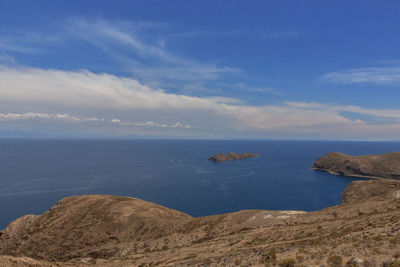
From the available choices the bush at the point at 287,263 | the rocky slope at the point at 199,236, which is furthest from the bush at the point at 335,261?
the bush at the point at 287,263

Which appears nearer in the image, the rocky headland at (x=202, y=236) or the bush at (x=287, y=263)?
the bush at (x=287, y=263)

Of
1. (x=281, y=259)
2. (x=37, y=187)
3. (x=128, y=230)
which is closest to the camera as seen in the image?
(x=281, y=259)

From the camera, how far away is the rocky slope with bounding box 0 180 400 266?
21969 mm

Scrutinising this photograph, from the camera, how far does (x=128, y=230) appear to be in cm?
5831

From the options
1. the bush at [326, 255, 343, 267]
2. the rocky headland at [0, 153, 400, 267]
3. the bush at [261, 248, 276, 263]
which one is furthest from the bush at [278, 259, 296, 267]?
the bush at [326, 255, 343, 267]

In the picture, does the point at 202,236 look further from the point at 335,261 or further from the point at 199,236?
the point at 335,261

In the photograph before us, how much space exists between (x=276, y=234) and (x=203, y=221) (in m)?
21.5

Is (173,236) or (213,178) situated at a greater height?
(173,236)

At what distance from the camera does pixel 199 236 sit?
4672 centimetres

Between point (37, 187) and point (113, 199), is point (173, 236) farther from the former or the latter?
point (37, 187)

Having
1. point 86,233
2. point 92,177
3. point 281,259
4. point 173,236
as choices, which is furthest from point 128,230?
point 92,177

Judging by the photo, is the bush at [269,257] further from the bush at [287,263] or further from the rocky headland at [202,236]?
the bush at [287,263]

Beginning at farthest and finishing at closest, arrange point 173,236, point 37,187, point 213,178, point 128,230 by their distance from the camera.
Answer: point 213,178, point 37,187, point 128,230, point 173,236

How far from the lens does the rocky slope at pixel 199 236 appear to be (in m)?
22.0
